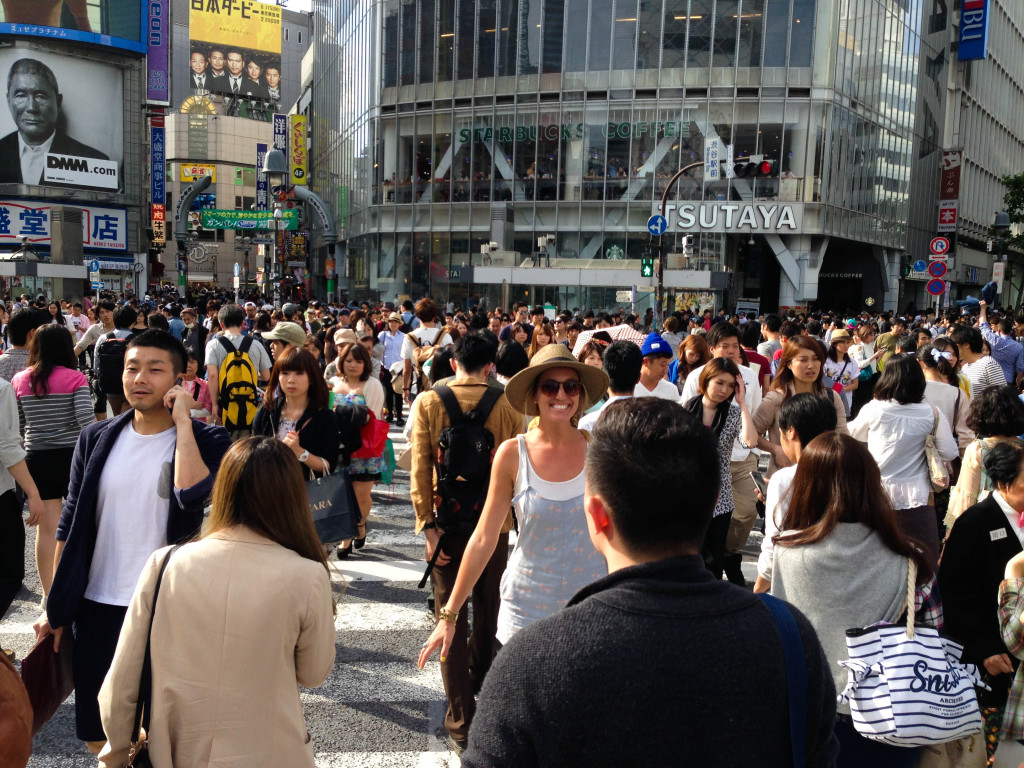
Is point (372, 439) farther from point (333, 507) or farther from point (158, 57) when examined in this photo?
point (158, 57)

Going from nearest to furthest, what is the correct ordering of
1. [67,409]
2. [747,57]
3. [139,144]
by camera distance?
[67,409], [747,57], [139,144]

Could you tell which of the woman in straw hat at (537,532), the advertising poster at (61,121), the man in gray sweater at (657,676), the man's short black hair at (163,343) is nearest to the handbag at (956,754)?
the woman in straw hat at (537,532)

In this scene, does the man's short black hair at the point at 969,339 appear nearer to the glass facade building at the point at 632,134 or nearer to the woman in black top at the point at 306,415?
the woman in black top at the point at 306,415

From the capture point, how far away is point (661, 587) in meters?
1.60

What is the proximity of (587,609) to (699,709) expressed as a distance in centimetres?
26

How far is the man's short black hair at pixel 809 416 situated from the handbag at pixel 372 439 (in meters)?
3.92

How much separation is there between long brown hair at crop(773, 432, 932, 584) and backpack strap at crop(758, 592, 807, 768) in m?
1.48

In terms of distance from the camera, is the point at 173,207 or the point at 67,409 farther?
the point at 173,207

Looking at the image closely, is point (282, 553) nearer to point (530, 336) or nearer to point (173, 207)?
point (530, 336)

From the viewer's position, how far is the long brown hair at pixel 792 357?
667 cm

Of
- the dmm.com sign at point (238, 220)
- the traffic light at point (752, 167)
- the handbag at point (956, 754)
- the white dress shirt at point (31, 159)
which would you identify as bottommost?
the handbag at point (956, 754)

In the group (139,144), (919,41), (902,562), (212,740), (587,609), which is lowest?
(212,740)

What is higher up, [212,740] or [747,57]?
[747,57]

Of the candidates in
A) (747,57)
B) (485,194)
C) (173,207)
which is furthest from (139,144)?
(173,207)
